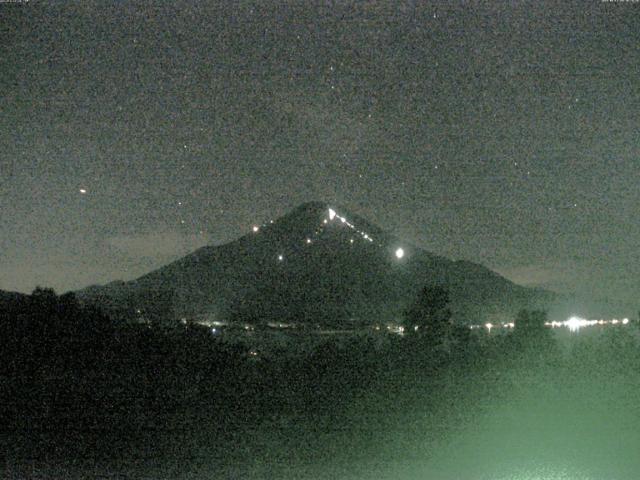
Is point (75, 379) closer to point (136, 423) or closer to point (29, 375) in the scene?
point (29, 375)

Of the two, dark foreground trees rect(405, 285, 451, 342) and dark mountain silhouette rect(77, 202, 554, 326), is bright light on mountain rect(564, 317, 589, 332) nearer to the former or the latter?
dark foreground trees rect(405, 285, 451, 342)

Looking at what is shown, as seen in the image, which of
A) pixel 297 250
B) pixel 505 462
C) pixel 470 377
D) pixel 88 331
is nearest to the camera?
pixel 505 462

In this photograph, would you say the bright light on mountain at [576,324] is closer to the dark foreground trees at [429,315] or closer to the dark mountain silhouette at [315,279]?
the dark foreground trees at [429,315]

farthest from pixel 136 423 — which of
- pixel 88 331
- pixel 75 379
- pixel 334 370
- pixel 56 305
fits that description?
pixel 56 305

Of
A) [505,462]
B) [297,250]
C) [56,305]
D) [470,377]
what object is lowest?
[505,462]

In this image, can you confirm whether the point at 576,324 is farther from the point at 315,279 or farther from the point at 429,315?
the point at 315,279

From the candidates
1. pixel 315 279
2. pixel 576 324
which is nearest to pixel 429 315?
pixel 576 324

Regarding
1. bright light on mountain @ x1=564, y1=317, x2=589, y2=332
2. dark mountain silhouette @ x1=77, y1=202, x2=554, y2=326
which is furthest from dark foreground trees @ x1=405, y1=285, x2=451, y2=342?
dark mountain silhouette @ x1=77, y1=202, x2=554, y2=326

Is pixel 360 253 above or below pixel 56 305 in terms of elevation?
above
